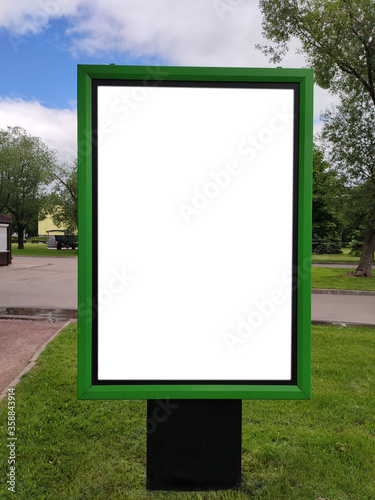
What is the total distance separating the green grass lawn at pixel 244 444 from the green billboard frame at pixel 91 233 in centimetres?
97

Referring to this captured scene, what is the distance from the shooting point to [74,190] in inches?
1528

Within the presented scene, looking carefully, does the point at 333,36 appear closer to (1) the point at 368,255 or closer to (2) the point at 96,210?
(1) the point at 368,255

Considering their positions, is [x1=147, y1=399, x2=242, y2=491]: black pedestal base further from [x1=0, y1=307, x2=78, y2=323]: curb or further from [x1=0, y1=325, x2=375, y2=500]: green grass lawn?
[x1=0, y1=307, x2=78, y2=323]: curb

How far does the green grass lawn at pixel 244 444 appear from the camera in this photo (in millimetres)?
2797

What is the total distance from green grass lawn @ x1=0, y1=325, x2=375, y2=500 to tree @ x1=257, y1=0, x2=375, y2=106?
1444 cm

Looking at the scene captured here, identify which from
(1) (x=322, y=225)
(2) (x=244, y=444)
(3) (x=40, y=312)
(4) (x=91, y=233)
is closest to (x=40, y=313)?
(3) (x=40, y=312)

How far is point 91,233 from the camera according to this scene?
91.5 inches

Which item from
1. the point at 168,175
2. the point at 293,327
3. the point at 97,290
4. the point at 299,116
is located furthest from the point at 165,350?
the point at 299,116

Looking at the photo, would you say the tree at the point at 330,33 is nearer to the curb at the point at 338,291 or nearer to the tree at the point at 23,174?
the curb at the point at 338,291

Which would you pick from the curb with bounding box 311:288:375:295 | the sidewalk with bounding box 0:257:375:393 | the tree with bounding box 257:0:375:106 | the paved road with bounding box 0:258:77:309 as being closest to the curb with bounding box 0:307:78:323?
the sidewalk with bounding box 0:257:375:393

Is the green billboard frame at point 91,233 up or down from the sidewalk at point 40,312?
up

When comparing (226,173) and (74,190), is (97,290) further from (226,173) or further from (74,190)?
(74,190)

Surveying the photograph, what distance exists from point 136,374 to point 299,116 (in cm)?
192

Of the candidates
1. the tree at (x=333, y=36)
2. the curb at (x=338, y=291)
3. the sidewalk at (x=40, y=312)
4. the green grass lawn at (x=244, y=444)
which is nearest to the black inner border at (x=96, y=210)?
the green grass lawn at (x=244, y=444)
